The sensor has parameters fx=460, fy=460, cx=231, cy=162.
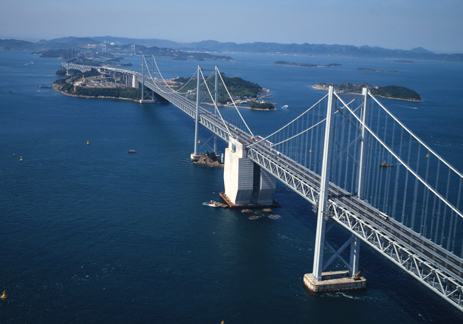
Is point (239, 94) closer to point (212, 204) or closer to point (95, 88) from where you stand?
point (95, 88)

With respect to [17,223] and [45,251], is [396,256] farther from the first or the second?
[17,223]

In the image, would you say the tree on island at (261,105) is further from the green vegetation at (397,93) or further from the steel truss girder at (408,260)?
the steel truss girder at (408,260)

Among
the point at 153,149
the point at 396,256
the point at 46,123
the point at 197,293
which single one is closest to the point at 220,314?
the point at 197,293

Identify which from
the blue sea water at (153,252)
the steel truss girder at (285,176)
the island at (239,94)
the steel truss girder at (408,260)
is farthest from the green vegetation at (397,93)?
the steel truss girder at (408,260)

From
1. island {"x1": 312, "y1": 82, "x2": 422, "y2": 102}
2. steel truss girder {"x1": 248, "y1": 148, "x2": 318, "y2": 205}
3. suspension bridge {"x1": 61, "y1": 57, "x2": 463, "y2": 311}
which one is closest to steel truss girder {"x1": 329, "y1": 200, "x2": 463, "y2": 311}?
suspension bridge {"x1": 61, "y1": 57, "x2": 463, "y2": 311}

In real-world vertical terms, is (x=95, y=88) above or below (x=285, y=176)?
above

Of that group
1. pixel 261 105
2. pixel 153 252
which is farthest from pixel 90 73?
pixel 153 252
